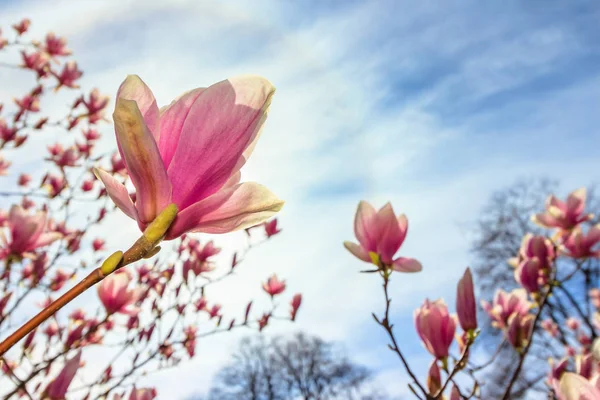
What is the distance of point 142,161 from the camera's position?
1.89 feet

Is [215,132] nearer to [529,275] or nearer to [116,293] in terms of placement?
[116,293]

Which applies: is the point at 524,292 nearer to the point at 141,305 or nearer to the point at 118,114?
the point at 118,114

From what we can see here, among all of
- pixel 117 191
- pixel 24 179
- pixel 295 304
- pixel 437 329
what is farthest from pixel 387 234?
pixel 24 179

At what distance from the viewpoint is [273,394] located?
24594mm

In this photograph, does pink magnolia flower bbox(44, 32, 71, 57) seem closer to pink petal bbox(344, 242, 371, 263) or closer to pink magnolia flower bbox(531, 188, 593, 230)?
pink petal bbox(344, 242, 371, 263)

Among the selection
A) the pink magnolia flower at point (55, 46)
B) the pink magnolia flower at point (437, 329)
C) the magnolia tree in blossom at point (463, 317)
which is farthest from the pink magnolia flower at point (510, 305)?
the pink magnolia flower at point (55, 46)

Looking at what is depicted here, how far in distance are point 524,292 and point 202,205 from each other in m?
1.87

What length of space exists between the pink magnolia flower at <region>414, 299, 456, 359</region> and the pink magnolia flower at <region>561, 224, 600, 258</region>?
1.29 metres

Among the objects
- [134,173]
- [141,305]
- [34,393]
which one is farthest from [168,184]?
[141,305]

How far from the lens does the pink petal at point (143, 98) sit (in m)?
0.62

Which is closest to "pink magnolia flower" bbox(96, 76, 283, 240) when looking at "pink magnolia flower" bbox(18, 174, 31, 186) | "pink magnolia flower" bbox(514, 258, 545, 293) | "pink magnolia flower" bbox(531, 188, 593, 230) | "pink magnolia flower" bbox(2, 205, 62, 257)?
"pink magnolia flower" bbox(2, 205, 62, 257)

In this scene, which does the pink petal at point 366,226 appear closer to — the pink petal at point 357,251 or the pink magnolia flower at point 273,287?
the pink petal at point 357,251

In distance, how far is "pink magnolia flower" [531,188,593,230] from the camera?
2.36 m

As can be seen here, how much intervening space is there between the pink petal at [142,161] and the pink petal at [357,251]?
1.05 metres
